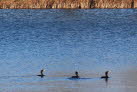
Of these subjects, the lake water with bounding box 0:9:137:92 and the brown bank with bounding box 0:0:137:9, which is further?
the brown bank with bounding box 0:0:137:9

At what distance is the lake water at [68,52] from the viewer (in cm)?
3692

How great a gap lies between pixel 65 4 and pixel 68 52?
46698mm

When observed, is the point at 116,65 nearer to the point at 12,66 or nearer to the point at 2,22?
the point at 12,66

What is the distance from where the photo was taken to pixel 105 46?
52.2 m

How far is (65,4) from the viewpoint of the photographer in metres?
95.2

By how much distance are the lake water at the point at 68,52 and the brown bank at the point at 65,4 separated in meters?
10.0

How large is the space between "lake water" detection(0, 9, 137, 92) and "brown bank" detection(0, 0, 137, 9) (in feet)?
32.9

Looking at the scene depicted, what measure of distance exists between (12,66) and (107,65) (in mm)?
5409

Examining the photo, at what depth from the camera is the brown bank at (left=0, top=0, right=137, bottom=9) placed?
9394cm

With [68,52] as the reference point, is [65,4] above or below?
above

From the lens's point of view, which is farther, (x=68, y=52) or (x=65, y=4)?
(x=65, y=4)

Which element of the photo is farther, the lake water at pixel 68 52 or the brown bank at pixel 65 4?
the brown bank at pixel 65 4

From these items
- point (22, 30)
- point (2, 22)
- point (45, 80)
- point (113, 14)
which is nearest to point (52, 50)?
point (45, 80)

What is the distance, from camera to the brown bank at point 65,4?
308 ft
